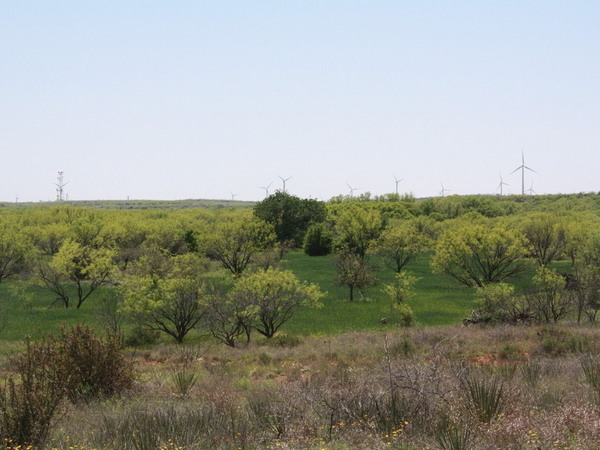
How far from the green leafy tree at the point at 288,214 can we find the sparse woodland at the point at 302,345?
1.68m

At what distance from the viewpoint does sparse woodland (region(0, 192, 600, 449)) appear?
903cm

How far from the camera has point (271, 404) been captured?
1079cm

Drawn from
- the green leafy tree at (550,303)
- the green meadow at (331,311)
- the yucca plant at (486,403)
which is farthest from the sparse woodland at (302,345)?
the green meadow at (331,311)

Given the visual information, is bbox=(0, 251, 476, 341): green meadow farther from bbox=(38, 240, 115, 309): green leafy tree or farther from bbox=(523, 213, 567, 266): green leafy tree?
bbox=(523, 213, 567, 266): green leafy tree

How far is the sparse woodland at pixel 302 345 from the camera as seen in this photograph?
29.6 feet

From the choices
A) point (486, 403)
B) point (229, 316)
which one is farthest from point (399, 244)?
point (486, 403)

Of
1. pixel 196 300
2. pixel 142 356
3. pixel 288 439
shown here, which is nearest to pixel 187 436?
pixel 288 439

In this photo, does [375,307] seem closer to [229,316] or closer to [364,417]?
[229,316]

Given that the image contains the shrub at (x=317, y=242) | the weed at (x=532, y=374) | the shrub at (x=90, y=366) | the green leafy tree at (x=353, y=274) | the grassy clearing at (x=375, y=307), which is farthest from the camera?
the shrub at (x=317, y=242)

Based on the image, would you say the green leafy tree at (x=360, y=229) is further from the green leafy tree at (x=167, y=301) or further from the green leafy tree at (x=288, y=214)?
the green leafy tree at (x=167, y=301)

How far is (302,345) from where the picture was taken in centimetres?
2845

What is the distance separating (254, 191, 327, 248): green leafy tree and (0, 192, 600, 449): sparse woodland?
66.2 inches

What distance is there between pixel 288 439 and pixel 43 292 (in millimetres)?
54123

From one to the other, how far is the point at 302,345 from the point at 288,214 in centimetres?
6527
